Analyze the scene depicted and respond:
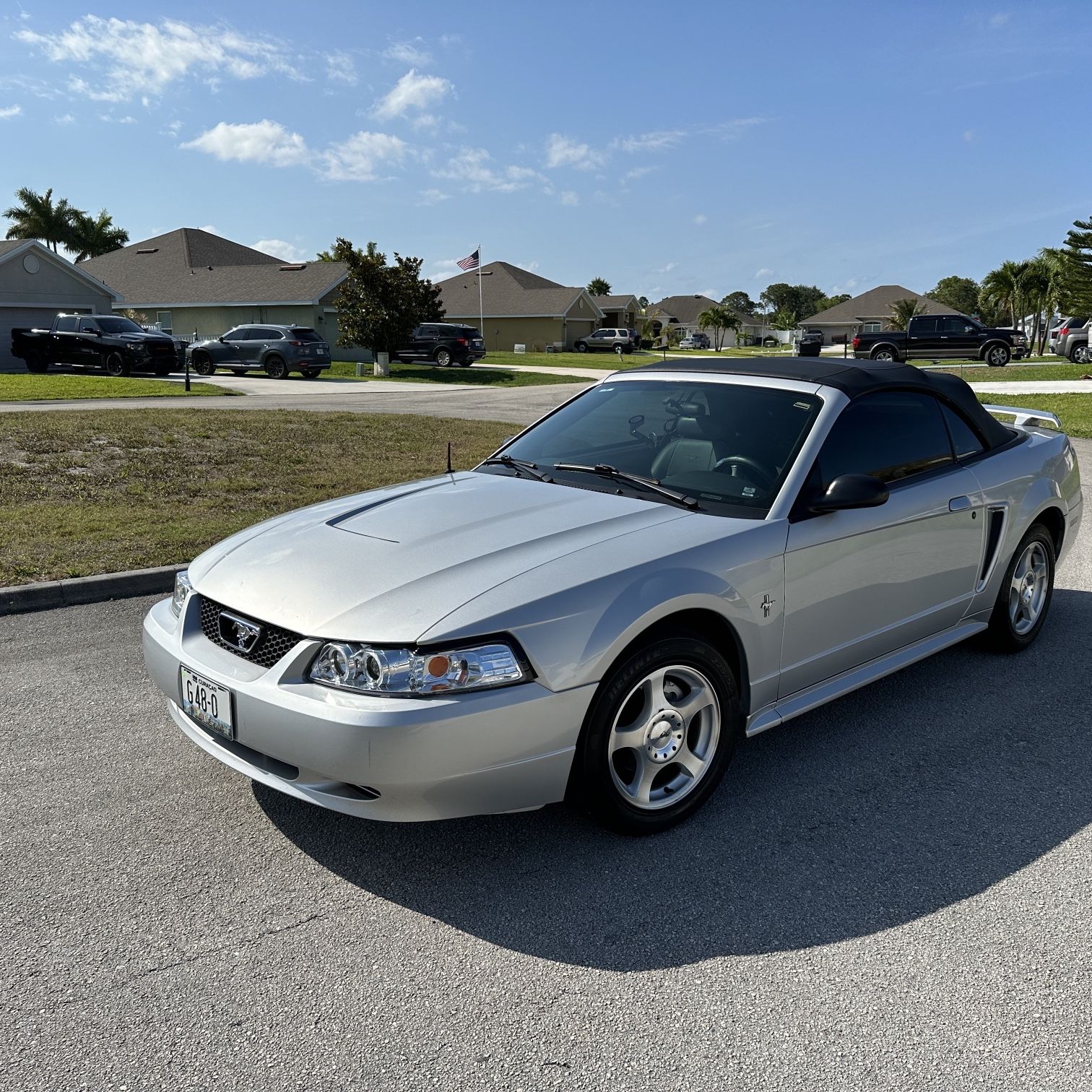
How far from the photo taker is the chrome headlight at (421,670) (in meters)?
2.96

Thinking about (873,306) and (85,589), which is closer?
(85,589)

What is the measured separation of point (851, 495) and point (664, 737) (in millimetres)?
1190

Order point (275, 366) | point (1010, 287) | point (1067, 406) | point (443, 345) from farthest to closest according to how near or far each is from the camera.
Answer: point (1010, 287), point (443, 345), point (275, 366), point (1067, 406)

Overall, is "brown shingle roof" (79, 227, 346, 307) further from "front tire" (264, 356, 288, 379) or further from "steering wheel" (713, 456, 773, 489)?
"steering wheel" (713, 456, 773, 489)

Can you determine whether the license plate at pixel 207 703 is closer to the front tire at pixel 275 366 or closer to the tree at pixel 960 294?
the front tire at pixel 275 366

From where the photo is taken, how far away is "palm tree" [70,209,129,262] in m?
67.2

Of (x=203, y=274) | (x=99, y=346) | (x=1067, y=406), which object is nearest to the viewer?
(x=1067, y=406)

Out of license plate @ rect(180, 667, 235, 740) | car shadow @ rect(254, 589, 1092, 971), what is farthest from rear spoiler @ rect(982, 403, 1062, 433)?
license plate @ rect(180, 667, 235, 740)

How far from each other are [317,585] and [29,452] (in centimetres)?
949

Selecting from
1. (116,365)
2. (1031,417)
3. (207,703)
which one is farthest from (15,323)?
(207,703)

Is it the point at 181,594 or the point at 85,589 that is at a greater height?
the point at 181,594

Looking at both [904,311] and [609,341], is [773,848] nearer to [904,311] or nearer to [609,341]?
[609,341]

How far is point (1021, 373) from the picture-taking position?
112ft

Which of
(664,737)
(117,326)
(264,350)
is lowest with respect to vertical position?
(664,737)
